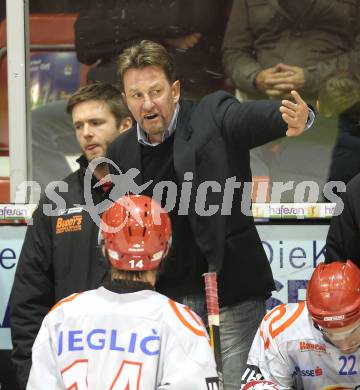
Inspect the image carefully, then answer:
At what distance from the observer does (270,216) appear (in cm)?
532

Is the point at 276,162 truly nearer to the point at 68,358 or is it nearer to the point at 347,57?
the point at 347,57

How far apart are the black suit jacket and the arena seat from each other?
81.7 inches

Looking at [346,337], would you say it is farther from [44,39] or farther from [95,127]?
[44,39]

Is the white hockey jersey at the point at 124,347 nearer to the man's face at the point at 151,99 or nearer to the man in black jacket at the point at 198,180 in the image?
the man in black jacket at the point at 198,180

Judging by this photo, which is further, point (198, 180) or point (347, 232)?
point (347, 232)

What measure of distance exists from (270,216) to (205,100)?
1.41 meters

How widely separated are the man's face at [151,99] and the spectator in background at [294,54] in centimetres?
195

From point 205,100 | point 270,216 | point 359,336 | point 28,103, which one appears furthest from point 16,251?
point 359,336

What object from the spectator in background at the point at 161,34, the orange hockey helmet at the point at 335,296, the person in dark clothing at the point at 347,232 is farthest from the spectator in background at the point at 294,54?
the orange hockey helmet at the point at 335,296

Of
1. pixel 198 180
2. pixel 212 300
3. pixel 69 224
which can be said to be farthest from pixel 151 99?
pixel 212 300

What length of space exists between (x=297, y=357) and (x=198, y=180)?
82 cm

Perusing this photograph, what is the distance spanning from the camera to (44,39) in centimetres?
611

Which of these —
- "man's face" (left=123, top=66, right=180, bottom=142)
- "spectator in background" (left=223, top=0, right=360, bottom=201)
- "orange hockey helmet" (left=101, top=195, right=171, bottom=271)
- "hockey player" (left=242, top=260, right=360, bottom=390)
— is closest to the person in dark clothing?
"hockey player" (left=242, top=260, right=360, bottom=390)

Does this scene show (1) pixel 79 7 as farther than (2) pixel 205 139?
Yes
